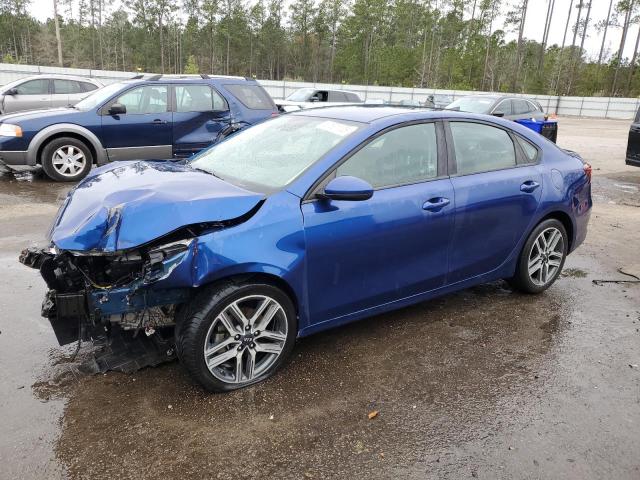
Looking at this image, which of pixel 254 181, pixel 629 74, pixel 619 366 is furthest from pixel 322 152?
pixel 629 74

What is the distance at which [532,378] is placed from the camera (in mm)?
3449

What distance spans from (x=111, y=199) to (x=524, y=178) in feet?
10.3

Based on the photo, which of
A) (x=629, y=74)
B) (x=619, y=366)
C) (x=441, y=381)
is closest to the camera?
(x=441, y=381)

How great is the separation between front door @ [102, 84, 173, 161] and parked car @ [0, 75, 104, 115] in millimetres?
5007

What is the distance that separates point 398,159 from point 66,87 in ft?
41.3

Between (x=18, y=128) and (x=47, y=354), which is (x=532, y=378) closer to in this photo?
(x=47, y=354)

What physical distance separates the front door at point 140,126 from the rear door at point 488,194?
621 centimetres

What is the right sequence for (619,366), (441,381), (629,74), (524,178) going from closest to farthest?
(441,381) → (619,366) → (524,178) → (629,74)

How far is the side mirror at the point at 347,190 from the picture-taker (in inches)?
122

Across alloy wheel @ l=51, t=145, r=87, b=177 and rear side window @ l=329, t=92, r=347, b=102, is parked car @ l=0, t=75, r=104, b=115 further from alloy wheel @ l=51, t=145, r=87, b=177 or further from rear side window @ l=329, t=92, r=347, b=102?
rear side window @ l=329, t=92, r=347, b=102

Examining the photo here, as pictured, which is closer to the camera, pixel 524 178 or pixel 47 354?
pixel 47 354

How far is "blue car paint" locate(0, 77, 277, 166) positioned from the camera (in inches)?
328

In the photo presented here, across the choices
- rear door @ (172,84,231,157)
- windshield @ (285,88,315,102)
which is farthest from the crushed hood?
windshield @ (285,88,315,102)

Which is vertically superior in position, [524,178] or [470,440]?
[524,178]
